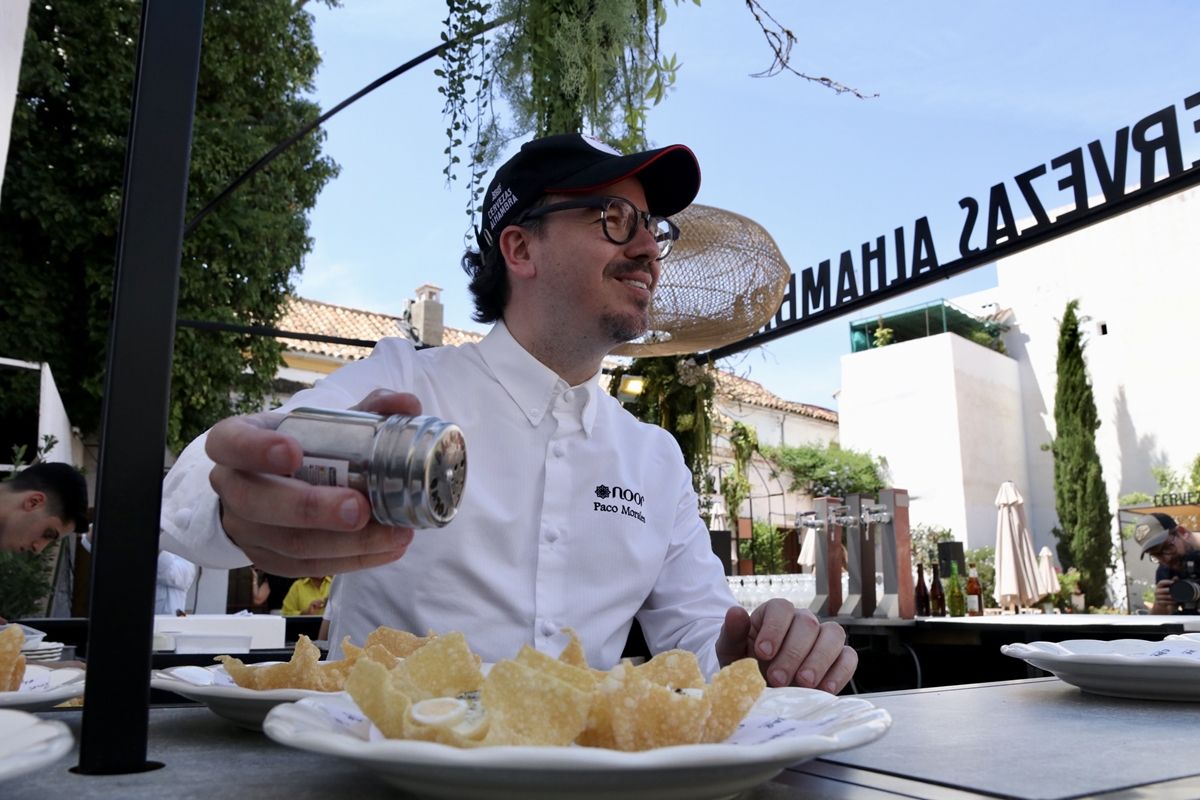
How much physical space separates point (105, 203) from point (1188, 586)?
403 inches

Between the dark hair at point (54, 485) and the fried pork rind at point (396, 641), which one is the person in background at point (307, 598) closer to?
the dark hair at point (54, 485)

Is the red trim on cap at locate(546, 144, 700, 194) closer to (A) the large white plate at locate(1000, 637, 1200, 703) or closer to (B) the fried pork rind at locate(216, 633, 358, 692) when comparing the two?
(A) the large white plate at locate(1000, 637, 1200, 703)

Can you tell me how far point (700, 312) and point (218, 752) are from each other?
3.44 metres

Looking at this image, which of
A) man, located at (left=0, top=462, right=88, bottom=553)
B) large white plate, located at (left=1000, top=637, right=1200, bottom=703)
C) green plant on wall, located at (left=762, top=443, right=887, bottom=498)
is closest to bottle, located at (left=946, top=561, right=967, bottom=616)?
large white plate, located at (left=1000, top=637, right=1200, bottom=703)

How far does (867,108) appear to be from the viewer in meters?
3.60

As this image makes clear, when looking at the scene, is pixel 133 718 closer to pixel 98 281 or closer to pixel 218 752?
pixel 218 752

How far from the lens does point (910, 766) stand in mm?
656

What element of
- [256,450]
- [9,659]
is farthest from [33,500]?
[256,450]

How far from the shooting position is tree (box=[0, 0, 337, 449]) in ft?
32.4

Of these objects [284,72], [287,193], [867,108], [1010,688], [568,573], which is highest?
[284,72]

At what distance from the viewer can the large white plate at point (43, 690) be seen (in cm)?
76

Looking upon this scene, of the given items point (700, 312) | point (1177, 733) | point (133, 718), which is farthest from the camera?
point (700, 312)

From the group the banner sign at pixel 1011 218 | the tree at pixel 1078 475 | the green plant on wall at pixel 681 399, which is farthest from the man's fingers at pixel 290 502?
the tree at pixel 1078 475

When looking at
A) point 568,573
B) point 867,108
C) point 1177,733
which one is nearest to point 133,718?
point 1177,733
